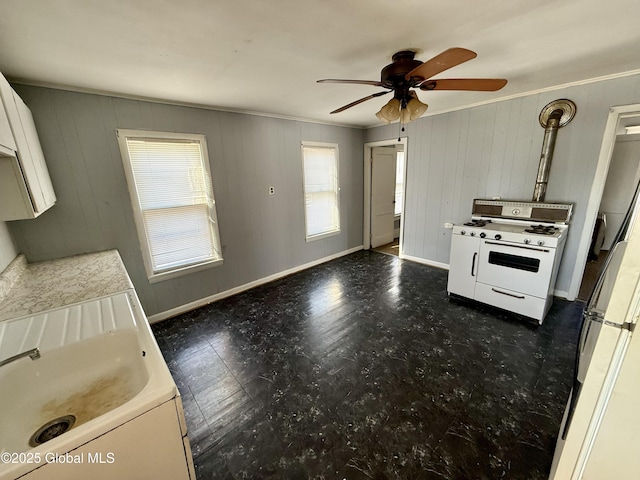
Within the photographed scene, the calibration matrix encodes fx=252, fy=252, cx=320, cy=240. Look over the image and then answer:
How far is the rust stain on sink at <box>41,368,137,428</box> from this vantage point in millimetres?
994

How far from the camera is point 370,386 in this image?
1898 millimetres

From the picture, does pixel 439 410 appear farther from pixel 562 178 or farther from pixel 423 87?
pixel 562 178

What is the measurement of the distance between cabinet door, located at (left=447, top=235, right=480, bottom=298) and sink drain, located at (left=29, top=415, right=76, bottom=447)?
3.33 metres

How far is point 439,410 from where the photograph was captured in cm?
169

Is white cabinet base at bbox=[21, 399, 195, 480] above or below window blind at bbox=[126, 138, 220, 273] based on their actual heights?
below

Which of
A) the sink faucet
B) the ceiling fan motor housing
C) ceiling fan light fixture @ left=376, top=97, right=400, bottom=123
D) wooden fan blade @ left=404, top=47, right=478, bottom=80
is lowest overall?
the sink faucet

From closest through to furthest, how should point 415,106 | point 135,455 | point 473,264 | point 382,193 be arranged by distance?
point 135,455 → point 415,106 → point 473,264 → point 382,193

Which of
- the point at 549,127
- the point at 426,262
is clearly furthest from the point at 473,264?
the point at 549,127

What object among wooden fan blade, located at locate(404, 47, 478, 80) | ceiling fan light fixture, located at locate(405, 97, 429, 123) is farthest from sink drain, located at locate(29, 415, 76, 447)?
ceiling fan light fixture, located at locate(405, 97, 429, 123)

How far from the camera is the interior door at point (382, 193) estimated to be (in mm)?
4902

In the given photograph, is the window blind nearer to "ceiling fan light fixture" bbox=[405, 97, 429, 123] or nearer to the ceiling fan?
the ceiling fan

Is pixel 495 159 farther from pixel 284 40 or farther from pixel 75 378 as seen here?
pixel 75 378

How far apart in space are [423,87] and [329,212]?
292cm

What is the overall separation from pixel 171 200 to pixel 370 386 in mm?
2742
